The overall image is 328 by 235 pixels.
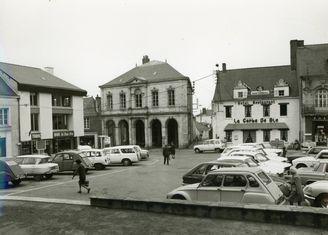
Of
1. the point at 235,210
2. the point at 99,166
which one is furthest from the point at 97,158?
the point at 235,210

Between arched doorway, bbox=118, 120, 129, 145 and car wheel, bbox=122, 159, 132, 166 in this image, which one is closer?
car wheel, bbox=122, 159, 132, 166

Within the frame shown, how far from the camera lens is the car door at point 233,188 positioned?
11.5 meters

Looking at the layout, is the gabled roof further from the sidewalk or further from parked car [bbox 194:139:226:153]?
the sidewalk

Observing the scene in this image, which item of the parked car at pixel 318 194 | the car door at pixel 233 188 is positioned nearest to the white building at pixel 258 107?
the parked car at pixel 318 194

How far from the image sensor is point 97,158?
29203 mm

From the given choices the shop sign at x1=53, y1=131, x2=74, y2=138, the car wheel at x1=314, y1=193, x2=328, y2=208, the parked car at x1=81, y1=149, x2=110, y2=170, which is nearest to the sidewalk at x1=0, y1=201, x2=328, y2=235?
the car wheel at x1=314, y1=193, x2=328, y2=208

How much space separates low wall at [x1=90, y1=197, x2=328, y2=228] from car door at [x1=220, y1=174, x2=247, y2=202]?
3.30 feet

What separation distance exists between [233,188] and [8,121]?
30.4m

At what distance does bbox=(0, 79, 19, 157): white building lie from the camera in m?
36.4

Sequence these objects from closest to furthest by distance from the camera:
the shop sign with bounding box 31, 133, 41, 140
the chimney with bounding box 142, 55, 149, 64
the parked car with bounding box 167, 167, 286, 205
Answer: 1. the parked car with bounding box 167, 167, 286, 205
2. the shop sign with bounding box 31, 133, 41, 140
3. the chimney with bounding box 142, 55, 149, 64

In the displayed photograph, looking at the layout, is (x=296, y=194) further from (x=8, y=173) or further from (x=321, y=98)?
(x=321, y=98)

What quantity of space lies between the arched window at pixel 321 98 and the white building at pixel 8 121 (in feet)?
110

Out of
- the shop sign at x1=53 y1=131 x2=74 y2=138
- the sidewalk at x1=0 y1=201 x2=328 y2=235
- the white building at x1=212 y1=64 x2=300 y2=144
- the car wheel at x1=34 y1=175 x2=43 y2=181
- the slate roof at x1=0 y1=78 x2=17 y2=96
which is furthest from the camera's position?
the white building at x1=212 y1=64 x2=300 y2=144

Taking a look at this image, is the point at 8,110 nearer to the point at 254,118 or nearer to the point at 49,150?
the point at 49,150
